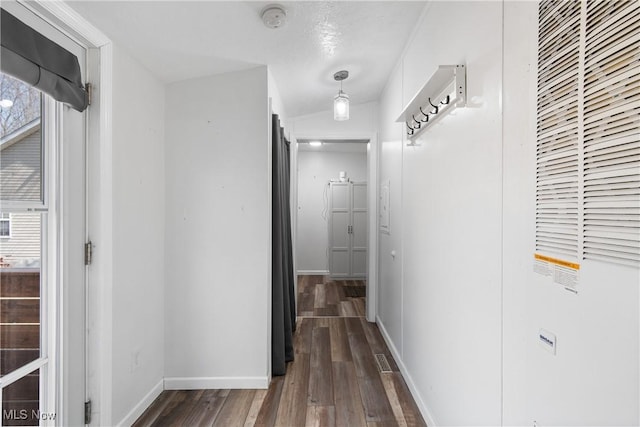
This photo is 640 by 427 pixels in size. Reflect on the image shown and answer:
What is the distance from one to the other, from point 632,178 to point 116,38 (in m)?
2.28

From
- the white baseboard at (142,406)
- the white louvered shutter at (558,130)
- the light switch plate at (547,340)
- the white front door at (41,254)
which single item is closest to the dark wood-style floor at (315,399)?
the white baseboard at (142,406)

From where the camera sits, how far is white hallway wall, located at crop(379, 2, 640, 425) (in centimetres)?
73

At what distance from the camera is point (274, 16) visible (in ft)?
5.44

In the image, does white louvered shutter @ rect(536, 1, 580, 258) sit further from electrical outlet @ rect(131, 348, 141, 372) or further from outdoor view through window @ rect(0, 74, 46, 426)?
electrical outlet @ rect(131, 348, 141, 372)

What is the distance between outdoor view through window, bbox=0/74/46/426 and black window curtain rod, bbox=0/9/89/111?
4.2 inches

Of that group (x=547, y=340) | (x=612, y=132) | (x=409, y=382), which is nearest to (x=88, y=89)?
(x=612, y=132)

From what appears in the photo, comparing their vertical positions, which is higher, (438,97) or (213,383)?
(438,97)

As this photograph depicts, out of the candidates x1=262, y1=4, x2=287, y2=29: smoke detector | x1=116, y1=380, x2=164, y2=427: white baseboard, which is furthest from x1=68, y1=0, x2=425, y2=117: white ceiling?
x1=116, y1=380, x2=164, y2=427: white baseboard

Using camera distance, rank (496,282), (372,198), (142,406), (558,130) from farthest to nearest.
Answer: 1. (372,198)
2. (142,406)
3. (496,282)
4. (558,130)

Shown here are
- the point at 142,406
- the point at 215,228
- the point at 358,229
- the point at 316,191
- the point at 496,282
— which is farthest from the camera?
the point at 316,191

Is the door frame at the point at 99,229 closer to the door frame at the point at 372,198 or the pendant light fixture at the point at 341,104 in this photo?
the pendant light fixture at the point at 341,104

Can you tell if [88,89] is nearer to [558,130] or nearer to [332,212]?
[558,130]

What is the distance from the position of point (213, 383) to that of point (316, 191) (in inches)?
170

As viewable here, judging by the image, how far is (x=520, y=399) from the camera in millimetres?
1024
